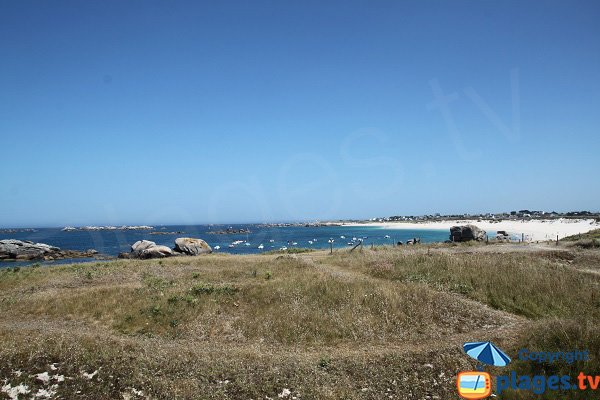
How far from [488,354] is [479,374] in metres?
2.75

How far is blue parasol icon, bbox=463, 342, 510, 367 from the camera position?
356 inches

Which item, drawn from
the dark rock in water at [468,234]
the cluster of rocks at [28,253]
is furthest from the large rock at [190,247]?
the dark rock in water at [468,234]

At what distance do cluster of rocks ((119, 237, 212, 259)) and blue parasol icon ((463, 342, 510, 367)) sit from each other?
2351 inches

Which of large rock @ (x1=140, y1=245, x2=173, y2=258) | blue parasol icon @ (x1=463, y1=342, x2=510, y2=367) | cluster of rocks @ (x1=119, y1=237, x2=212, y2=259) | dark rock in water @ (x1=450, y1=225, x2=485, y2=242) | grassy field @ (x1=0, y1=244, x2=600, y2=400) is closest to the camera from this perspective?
blue parasol icon @ (x1=463, y1=342, x2=510, y2=367)

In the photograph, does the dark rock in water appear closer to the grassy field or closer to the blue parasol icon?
the grassy field

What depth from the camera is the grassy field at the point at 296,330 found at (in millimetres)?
11875

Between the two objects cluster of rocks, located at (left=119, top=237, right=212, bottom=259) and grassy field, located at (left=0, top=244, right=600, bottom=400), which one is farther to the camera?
cluster of rocks, located at (left=119, top=237, right=212, bottom=259)

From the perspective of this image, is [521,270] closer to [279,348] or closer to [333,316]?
[333,316]

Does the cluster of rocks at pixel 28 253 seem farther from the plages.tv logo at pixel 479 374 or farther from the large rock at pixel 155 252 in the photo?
the plages.tv logo at pixel 479 374

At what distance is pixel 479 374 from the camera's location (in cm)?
1141

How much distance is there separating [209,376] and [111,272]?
27928 mm

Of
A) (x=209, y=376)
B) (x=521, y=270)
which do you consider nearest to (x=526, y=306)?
(x=521, y=270)

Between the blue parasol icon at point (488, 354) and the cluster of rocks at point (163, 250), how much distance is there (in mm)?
59724

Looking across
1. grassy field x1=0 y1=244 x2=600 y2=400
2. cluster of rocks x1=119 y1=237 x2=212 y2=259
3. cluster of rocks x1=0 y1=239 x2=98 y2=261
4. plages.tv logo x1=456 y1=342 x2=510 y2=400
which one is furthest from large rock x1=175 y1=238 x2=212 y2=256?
plages.tv logo x1=456 y1=342 x2=510 y2=400
